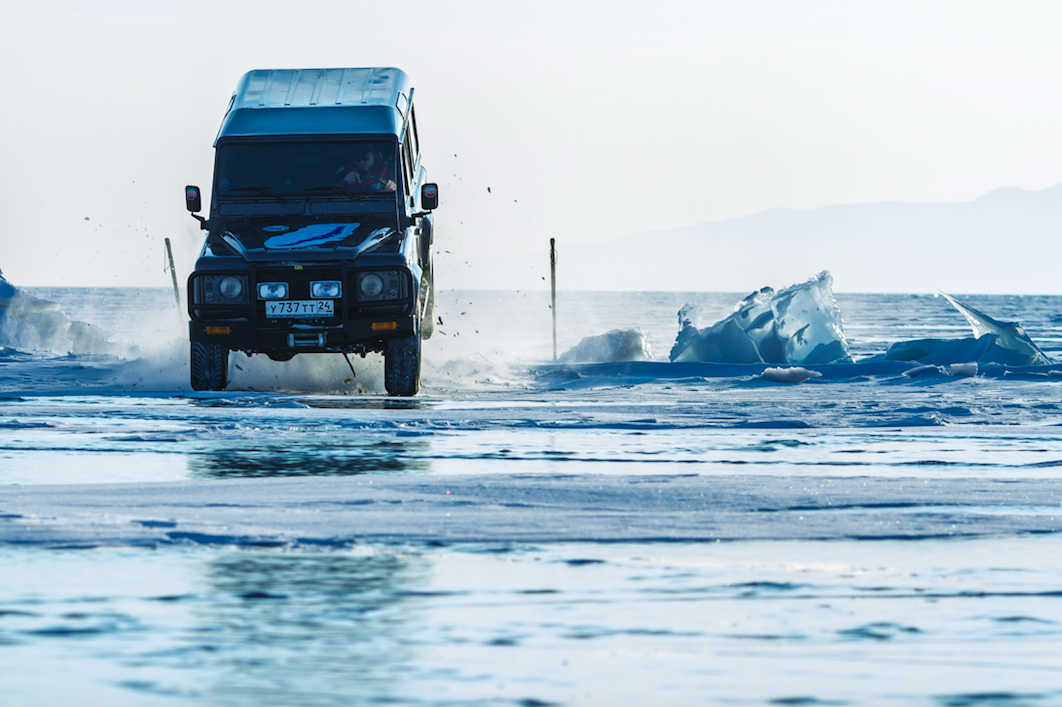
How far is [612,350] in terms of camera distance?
70.8 ft

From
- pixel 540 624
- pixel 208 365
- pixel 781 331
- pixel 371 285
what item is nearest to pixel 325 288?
pixel 371 285

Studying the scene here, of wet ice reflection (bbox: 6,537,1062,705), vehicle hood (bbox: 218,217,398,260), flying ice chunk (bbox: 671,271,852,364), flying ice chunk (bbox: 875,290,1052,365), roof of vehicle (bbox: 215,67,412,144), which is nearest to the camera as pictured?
wet ice reflection (bbox: 6,537,1062,705)

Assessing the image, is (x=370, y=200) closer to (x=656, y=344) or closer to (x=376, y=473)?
(x=376, y=473)

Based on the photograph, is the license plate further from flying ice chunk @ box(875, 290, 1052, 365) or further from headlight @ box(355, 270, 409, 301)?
flying ice chunk @ box(875, 290, 1052, 365)

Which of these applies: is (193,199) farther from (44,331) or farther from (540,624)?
(44,331)

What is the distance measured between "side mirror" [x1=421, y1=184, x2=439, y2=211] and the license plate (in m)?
1.36

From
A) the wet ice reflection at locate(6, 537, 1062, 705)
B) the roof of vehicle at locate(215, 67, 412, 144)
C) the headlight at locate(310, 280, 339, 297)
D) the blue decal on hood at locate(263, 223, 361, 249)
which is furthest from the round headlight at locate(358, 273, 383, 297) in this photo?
the wet ice reflection at locate(6, 537, 1062, 705)

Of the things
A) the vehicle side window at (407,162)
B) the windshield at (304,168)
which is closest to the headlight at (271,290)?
the windshield at (304,168)

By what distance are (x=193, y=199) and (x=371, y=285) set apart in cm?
190

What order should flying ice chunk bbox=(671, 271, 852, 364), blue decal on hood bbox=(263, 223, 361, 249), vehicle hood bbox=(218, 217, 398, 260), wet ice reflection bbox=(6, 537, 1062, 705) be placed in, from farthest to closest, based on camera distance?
flying ice chunk bbox=(671, 271, 852, 364)
blue decal on hood bbox=(263, 223, 361, 249)
vehicle hood bbox=(218, 217, 398, 260)
wet ice reflection bbox=(6, 537, 1062, 705)

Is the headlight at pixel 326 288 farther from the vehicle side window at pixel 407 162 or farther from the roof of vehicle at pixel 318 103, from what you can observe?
the roof of vehicle at pixel 318 103

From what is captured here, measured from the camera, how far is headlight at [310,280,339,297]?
12234 mm

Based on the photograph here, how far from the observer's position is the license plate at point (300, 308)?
40.2ft

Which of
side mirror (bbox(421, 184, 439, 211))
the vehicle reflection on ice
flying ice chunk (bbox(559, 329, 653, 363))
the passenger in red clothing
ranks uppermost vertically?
the passenger in red clothing
